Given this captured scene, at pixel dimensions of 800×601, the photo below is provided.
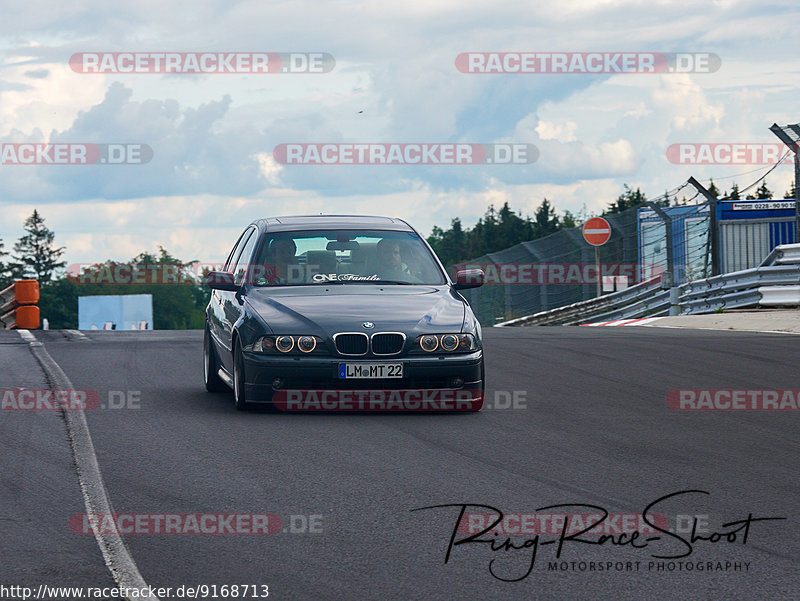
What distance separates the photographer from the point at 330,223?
10.2 meters

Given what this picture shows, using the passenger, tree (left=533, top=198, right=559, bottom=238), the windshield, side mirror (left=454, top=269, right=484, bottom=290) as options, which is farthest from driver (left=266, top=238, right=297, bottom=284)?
tree (left=533, top=198, right=559, bottom=238)

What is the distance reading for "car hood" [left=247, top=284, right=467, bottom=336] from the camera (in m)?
8.59

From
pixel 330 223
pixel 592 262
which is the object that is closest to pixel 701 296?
pixel 592 262

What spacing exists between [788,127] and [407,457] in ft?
50.8

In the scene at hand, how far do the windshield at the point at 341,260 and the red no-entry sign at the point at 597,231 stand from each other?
17.7 meters

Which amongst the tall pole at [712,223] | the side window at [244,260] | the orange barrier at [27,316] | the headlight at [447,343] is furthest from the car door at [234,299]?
the tall pole at [712,223]

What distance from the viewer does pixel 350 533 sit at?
502 cm

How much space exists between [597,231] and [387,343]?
19.5m

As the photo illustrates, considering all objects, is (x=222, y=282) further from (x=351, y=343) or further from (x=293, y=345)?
(x=351, y=343)

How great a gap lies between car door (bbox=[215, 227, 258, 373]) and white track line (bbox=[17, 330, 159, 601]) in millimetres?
1268

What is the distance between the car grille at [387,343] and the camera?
8547mm

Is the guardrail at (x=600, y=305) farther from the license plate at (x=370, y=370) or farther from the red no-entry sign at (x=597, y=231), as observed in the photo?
the license plate at (x=370, y=370)

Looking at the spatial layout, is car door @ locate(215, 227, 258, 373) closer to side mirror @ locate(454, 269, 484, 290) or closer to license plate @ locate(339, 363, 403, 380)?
license plate @ locate(339, 363, 403, 380)

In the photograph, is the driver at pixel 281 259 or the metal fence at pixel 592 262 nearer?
the driver at pixel 281 259
